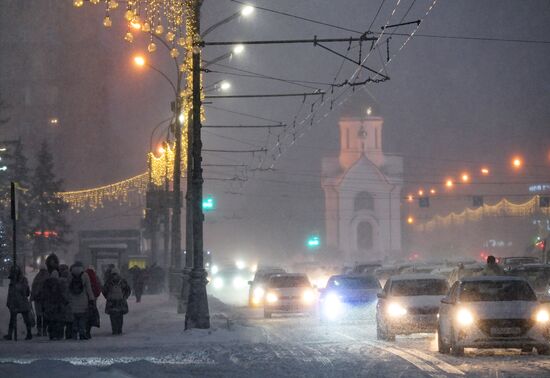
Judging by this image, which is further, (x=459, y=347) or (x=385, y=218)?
(x=385, y=218)

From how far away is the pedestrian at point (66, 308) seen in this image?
2133 centimetres

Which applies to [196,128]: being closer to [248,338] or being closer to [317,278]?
[248,338]

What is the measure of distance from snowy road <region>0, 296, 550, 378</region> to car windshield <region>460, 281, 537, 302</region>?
1.01m

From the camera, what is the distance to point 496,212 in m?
98.9

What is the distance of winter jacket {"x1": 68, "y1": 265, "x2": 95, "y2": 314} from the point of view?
2136 cm

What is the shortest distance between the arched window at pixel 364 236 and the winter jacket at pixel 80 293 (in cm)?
10002

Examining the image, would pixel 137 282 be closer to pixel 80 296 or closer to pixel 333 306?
pixel 333 306

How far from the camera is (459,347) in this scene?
54.1 feet

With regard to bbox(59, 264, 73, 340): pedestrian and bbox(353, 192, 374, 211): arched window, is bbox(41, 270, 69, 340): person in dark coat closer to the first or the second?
bbox(59, 264, 73, 340): pedestrian

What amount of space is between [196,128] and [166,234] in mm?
27869

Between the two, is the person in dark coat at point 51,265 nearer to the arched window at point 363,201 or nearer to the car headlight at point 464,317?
the car headlight at point 464,317

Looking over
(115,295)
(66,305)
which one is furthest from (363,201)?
(66,305)

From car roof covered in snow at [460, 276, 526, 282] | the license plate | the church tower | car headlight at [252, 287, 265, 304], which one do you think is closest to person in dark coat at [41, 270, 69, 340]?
car roof covered in snow at [460, 276, 526, 282]

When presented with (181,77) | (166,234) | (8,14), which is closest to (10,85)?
(8,14)
